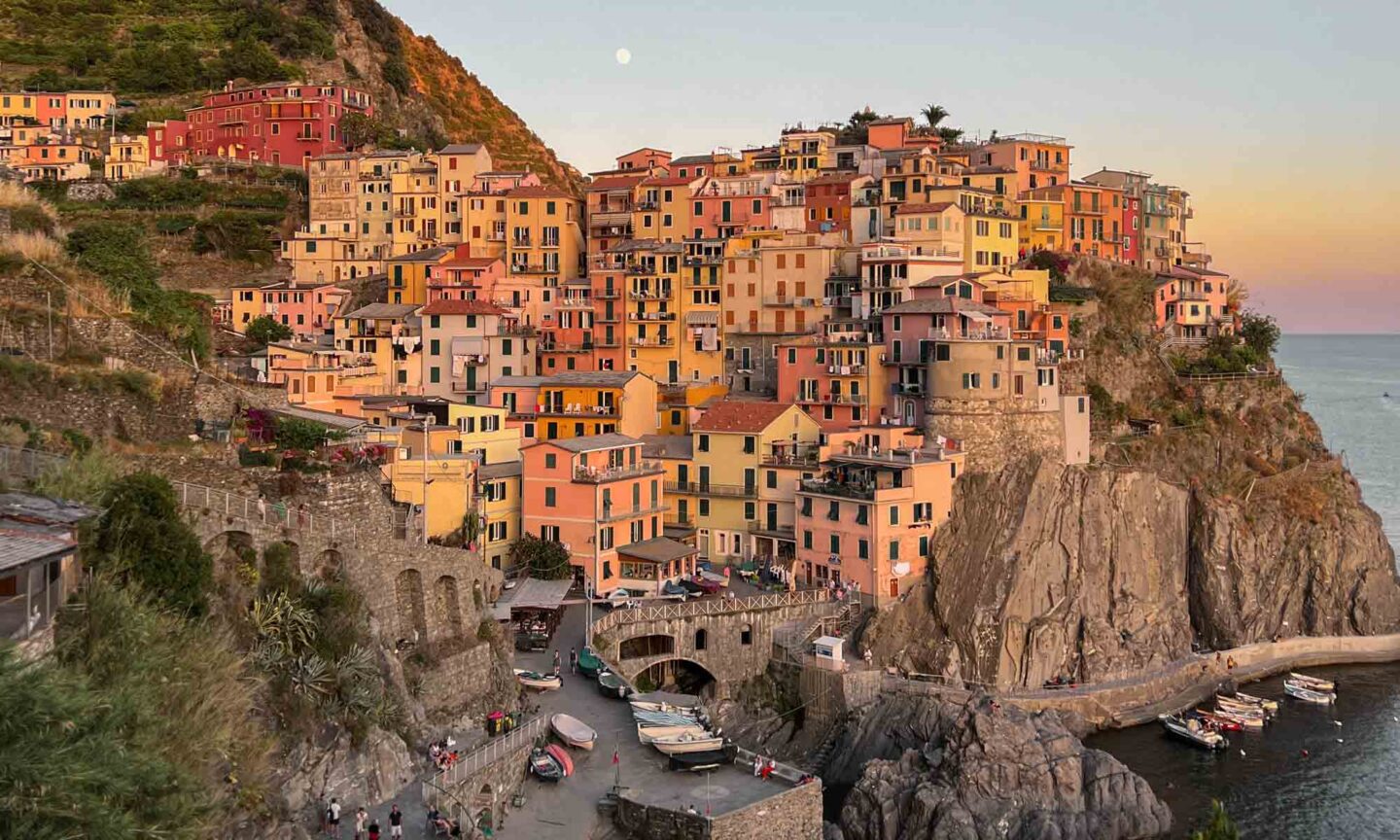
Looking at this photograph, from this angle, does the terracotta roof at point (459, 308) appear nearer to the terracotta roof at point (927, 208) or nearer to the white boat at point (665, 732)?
the terracotta roof at point (927, 208)

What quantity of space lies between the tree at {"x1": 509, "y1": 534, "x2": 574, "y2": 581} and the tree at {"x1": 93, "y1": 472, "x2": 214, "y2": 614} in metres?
22.8

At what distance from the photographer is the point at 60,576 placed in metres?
21.2

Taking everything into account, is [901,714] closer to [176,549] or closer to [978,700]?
[978,700]

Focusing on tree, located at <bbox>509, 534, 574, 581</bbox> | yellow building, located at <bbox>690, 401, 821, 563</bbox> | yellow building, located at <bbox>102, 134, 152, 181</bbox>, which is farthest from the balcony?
yellow building, located at <bbox>102, 134, 152, 181</bbox>

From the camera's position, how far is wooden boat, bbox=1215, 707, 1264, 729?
5081 cm

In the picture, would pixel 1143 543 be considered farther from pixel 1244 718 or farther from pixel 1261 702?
pixel 1244 718

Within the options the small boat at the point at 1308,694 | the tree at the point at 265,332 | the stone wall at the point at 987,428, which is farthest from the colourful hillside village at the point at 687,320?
the small boat at the point at 1308,694

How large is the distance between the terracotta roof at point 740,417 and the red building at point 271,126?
42544 mm

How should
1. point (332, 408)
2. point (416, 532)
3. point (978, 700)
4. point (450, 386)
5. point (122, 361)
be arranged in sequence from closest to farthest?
point (122, 361) → point (416, 532) → point (978, 700) → point (332, 408) → point (450, 386)

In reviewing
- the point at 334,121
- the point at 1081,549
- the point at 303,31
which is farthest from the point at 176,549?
the point at 303,31

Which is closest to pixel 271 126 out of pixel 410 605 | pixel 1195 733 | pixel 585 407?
pixel 585 407

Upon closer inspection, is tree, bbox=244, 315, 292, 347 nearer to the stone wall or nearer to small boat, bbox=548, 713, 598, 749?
the stone wall

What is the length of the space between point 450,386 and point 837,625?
24.0 m

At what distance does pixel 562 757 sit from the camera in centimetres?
3139
